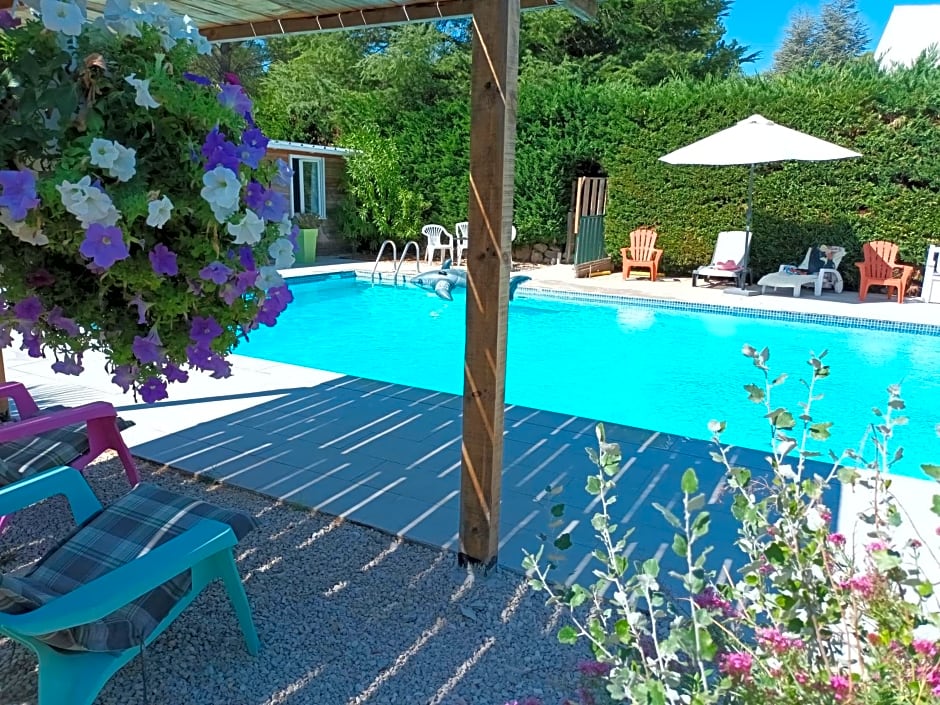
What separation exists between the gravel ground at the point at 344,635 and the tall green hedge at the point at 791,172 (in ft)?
34.2

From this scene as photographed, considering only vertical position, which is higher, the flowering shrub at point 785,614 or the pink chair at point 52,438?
the flowering shrub at point 785,614

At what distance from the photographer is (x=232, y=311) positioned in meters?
1.33

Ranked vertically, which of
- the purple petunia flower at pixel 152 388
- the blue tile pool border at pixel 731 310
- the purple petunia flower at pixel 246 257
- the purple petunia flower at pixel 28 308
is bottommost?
the blue tile pool border at pixel 731 310

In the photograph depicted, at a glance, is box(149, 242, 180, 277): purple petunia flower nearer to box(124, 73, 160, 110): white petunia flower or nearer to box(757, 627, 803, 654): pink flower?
box(124, 73, 160, 110): white petunia flower

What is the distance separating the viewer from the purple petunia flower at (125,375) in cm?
137

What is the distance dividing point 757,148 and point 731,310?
2.26 meters

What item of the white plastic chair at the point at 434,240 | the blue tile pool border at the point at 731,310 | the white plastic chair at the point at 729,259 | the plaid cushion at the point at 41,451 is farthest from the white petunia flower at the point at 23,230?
the white plastic chair at the point at 434,240

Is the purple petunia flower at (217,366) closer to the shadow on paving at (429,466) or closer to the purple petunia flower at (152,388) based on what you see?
the purple petunia flower at (152,388)

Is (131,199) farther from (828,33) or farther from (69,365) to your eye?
(828,33)

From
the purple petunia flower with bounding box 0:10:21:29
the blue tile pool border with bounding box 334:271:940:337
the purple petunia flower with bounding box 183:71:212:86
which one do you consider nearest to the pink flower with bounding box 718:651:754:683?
the purple petunia flower with bounding box 183:71:212:86

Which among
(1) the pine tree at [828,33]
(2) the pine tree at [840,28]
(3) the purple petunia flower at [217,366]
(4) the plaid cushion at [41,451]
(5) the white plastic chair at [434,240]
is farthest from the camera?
(2) the pine tree at [840,28]

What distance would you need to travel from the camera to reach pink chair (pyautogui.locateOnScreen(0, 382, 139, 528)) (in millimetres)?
2838

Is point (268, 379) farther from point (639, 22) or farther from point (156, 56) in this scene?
point (639, 22)

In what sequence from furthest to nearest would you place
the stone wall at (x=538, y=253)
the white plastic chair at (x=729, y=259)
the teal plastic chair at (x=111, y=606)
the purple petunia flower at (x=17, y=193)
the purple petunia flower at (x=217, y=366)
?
the stone wall at (x=538, y=253), the white plastic chair at (x=729, y=259), the teal plastic chair at (x=111, y=606), the purple petunia flower at (x=217, y=366), the purple petunia flower at (x=17, y=193)
